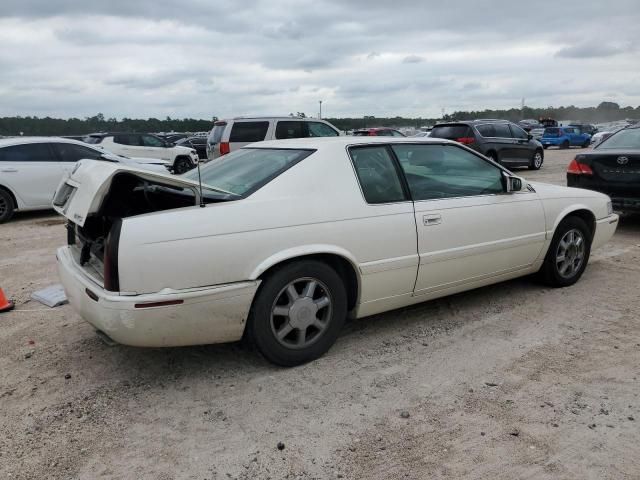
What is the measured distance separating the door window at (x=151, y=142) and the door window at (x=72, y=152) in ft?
28.0

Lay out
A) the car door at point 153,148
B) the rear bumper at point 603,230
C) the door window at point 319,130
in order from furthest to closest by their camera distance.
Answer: the car door at point 153,148 < the door window at point 319,130 < the rear bumper at point 603,230

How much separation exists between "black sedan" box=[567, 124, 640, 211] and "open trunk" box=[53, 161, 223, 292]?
6008 mm

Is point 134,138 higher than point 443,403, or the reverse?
point 134,138

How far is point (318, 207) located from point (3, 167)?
8.32 metres

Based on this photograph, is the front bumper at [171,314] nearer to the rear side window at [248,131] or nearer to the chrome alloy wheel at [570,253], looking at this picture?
the chrome alloy wheel at [570,253]

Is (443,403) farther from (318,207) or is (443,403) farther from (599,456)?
(318,207)

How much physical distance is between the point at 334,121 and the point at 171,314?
5868 centimetres

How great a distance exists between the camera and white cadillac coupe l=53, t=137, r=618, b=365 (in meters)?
2.97

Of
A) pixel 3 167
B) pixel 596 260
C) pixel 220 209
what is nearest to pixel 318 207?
pixel 220 209

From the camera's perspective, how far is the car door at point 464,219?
3.93 metres

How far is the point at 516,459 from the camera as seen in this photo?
254 centimetres

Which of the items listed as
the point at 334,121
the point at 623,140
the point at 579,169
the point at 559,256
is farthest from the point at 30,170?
the point at 334,121

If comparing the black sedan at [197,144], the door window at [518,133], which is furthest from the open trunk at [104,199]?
the black sedan at [197,144]

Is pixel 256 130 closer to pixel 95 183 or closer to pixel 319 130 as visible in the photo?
pixel 319 130
